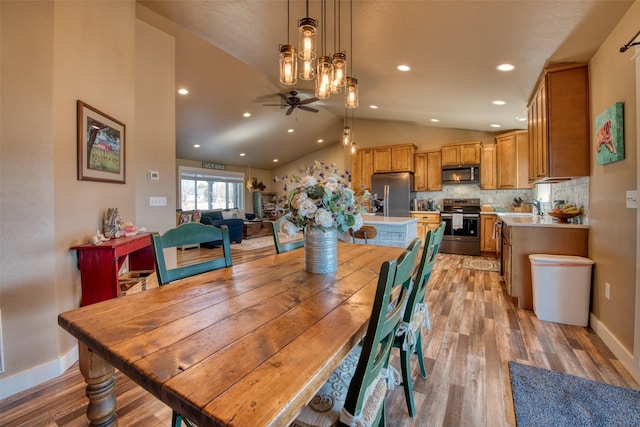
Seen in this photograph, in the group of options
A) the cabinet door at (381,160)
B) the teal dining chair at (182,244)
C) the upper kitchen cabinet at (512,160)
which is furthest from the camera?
the cabinet door at (381,160)

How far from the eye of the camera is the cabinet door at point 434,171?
6.45m

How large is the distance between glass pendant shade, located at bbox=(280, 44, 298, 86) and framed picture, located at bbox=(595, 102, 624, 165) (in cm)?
233

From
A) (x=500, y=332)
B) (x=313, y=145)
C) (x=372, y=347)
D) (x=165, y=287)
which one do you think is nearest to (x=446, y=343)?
(x=500, y=332)

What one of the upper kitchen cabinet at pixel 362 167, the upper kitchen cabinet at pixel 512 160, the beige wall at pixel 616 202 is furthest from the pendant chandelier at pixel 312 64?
the upper kitchen cabinet at pixel 362 167

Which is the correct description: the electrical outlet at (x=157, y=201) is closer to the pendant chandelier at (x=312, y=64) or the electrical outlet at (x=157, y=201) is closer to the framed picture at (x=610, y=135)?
the pendant chandelier at (x=312, y=64)

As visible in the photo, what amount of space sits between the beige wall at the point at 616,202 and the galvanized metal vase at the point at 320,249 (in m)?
2.05

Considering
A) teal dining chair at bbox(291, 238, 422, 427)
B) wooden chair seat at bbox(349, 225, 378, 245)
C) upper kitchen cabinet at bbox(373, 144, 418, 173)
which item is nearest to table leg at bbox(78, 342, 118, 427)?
teal dining chair at bbox(291, 238, 422, 427)

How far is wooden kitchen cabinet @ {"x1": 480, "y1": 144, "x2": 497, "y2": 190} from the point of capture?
5.84 metres

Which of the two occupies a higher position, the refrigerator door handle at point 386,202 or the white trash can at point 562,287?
the refrigerator door handle at point 386,202

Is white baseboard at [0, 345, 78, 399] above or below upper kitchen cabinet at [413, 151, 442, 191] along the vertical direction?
below

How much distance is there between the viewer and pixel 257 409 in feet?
1.80

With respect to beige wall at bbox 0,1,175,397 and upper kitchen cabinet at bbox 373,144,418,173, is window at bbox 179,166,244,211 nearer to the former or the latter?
upper kitchen cabinet at bbox 373,144,418,173

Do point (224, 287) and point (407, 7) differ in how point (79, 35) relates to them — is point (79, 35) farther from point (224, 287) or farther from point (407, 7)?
A: point (407, 7)

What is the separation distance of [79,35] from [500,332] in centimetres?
414
